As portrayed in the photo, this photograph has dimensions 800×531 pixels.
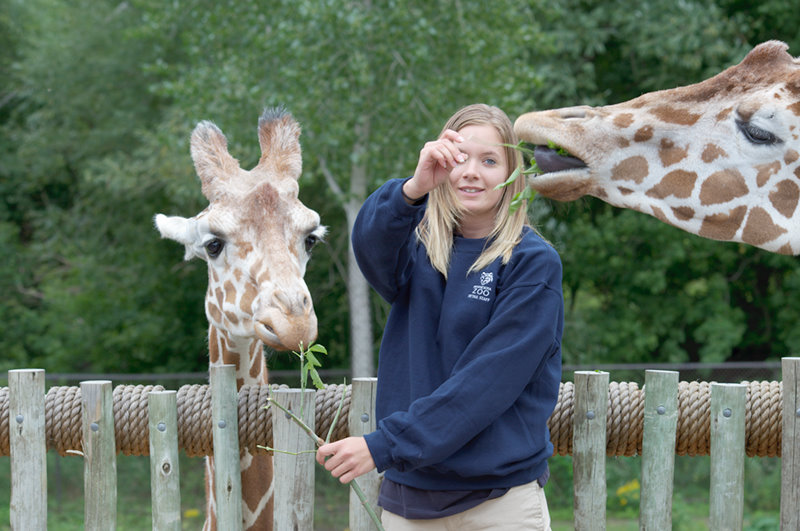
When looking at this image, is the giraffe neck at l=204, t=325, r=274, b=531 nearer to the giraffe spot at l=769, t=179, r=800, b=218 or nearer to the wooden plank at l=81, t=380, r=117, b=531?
the wooden plank at l=81, t=380, r=117, b=531

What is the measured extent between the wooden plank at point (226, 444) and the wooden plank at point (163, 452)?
147 mm

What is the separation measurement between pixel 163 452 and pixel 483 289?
1353 mm

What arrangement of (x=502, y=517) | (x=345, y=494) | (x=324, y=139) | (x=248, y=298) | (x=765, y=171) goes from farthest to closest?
(x=345, y=494) → (x=324, y=139) → (x=248, y=298) → (x=765, y=171) → (x=502, y=517)

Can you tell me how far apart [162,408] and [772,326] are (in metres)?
10.8

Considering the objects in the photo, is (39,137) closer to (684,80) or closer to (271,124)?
(684,80)

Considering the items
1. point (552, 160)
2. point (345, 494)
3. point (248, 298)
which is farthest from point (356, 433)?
point (345, 494)

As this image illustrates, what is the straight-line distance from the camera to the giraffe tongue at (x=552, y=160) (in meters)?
2.39

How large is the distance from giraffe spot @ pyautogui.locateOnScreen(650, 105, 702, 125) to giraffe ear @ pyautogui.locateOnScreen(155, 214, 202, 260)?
1.80 metres

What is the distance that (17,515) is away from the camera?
302cm

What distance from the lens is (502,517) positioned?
232 cm

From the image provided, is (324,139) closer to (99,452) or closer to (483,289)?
(99,452)

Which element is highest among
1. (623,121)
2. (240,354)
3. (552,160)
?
(623,121)

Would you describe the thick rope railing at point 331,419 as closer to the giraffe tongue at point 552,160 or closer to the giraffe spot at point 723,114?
the giraffe tongue at point 552,160

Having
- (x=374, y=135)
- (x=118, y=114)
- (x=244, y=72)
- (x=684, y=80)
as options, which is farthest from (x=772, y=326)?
(x=118, y=114)
